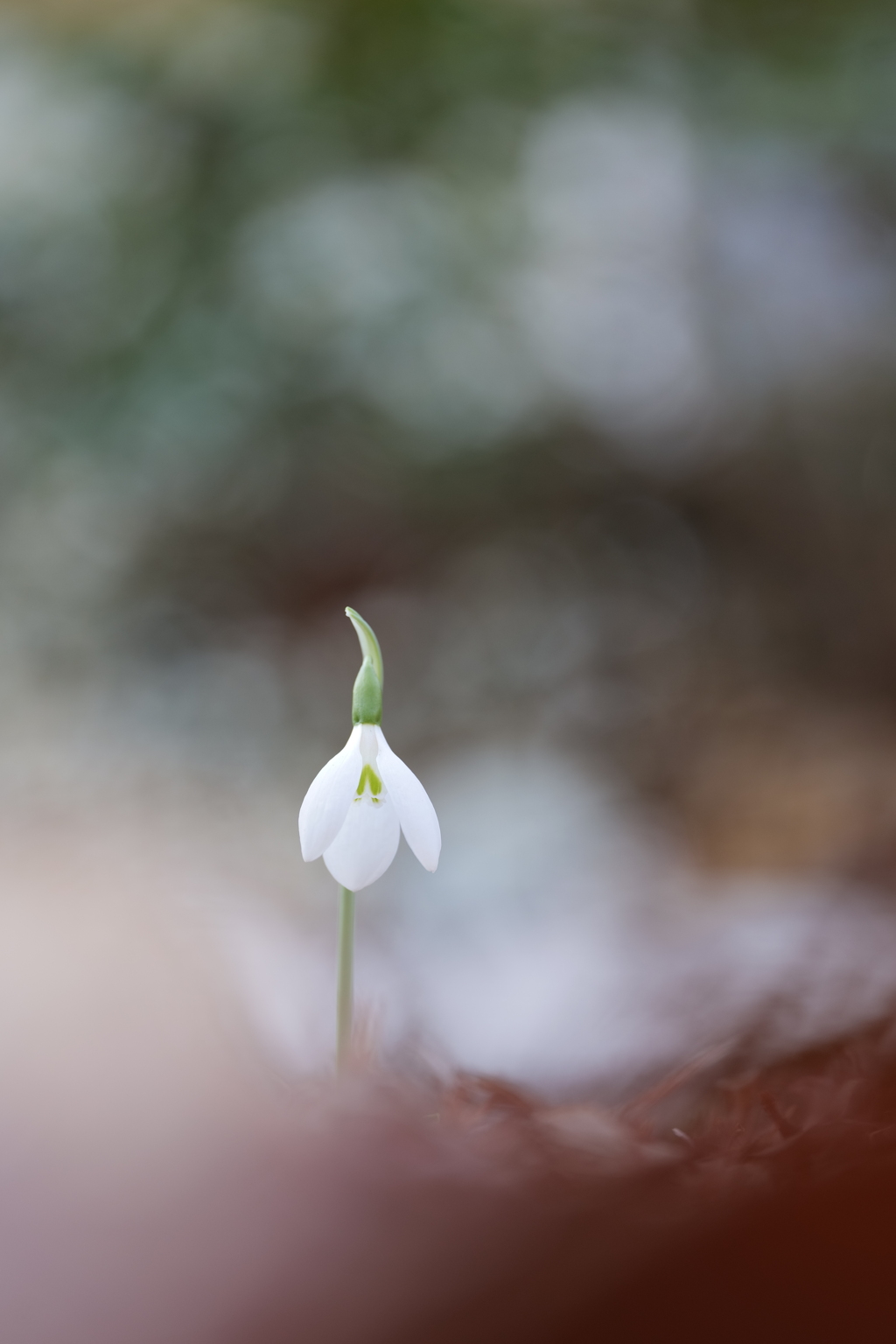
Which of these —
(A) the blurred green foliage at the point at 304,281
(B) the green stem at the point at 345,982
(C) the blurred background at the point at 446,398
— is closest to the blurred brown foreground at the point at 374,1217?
(B) the green stem at the point at 345,982

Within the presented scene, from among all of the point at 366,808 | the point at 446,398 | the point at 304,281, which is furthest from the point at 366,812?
the point at 304,281

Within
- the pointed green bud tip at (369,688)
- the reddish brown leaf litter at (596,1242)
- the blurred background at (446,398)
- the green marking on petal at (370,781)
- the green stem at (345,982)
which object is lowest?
the reddish brown leaf litter at (596,1242)

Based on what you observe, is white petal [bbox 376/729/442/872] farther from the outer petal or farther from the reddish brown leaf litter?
the reddish brown leaf litter

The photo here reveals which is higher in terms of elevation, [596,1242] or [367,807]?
[367,807]

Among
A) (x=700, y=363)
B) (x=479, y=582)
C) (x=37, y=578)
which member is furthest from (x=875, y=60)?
(x=37, y=578)

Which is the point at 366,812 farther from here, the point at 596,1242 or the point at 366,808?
the point at 596,1242

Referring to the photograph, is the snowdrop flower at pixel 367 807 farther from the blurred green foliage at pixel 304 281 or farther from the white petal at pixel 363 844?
the blurred green foliage at pixel 304 281

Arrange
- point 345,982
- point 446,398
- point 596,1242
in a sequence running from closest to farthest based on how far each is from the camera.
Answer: point 596,1242
point 345,982
point 446,398
